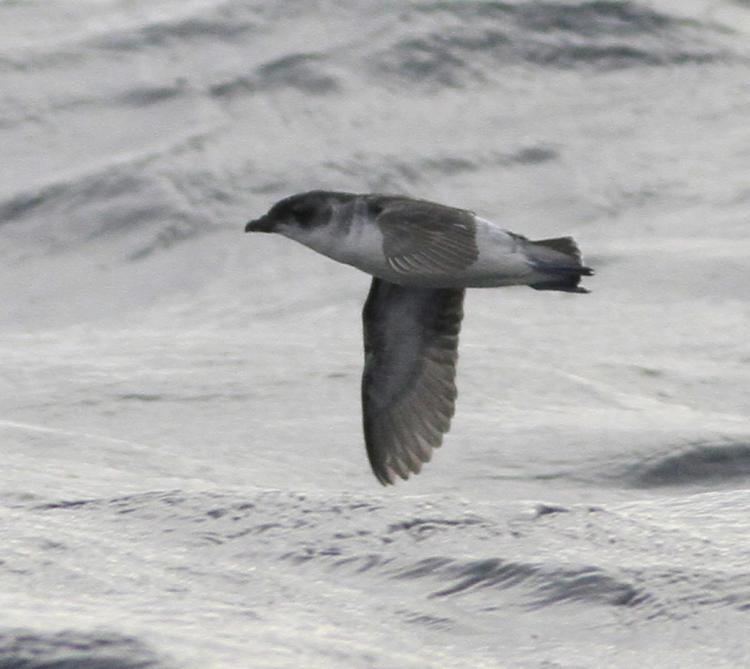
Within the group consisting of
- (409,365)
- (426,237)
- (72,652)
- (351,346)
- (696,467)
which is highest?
(426,237)

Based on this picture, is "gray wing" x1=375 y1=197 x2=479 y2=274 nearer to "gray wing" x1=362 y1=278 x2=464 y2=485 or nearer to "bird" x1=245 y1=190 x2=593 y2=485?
"bird" x1=245 y1=190 x2=593 y2=485

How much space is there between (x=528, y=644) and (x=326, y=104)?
10091 millimetres

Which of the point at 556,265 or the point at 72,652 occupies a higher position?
the point at 556,265

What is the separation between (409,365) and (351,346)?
150 inches

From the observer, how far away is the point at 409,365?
24.8 feet

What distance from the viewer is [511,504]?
7.80m

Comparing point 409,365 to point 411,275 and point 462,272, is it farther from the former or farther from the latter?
point 411,275

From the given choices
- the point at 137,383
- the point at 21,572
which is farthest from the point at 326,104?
the point at 21,572

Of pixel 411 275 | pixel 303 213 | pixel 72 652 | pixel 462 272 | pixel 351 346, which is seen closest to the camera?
pixel 72 652

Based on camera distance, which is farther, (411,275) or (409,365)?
(409,365)

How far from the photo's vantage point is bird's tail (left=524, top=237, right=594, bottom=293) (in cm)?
648

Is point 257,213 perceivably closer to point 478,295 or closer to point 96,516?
point 478,295

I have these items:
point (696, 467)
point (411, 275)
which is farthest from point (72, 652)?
point (696, 467)

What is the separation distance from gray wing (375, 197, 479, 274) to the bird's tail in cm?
24
